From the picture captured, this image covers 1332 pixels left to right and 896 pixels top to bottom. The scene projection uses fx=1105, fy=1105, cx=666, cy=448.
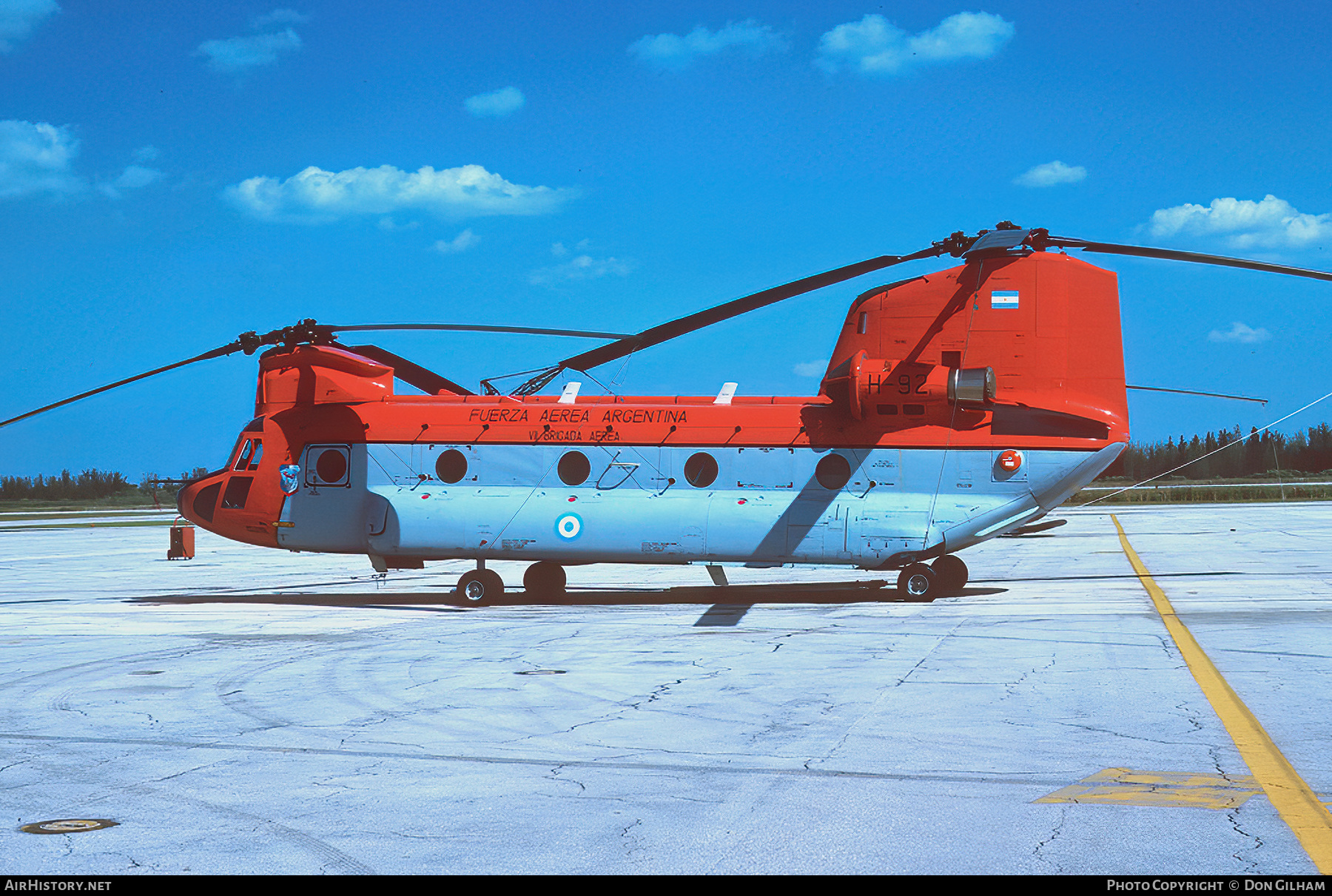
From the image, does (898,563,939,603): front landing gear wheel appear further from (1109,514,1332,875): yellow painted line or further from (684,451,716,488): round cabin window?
(1109,514,1332,875): yellow painted line

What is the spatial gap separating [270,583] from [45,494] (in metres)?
120

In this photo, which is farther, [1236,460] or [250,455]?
[1236,460]

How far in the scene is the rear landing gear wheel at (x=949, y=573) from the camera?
18422 millimetres

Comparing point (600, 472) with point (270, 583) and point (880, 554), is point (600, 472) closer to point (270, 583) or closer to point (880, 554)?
point (880, 554)

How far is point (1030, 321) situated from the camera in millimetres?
18500

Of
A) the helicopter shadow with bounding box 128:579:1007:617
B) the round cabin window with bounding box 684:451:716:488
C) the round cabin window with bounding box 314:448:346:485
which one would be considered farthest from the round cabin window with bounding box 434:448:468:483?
the round cabin window with bounding box 684:451:716:488

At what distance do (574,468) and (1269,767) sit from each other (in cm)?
1402

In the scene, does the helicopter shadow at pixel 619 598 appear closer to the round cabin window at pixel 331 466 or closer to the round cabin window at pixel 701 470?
the round cabin window at pixel 701 470

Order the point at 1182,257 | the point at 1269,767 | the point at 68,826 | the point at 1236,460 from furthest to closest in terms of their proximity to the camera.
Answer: the point at 1236,460, the point at 1182,257, the point at 1269,767, the point at 68,826

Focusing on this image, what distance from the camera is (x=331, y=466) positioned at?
66.6 feet

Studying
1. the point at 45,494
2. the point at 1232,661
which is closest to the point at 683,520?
the point at 1232,661

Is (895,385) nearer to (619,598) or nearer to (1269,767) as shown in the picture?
(619,598)

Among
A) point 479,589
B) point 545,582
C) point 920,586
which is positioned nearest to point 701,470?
point 545,582

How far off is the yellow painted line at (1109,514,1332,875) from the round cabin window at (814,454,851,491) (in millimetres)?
7289
